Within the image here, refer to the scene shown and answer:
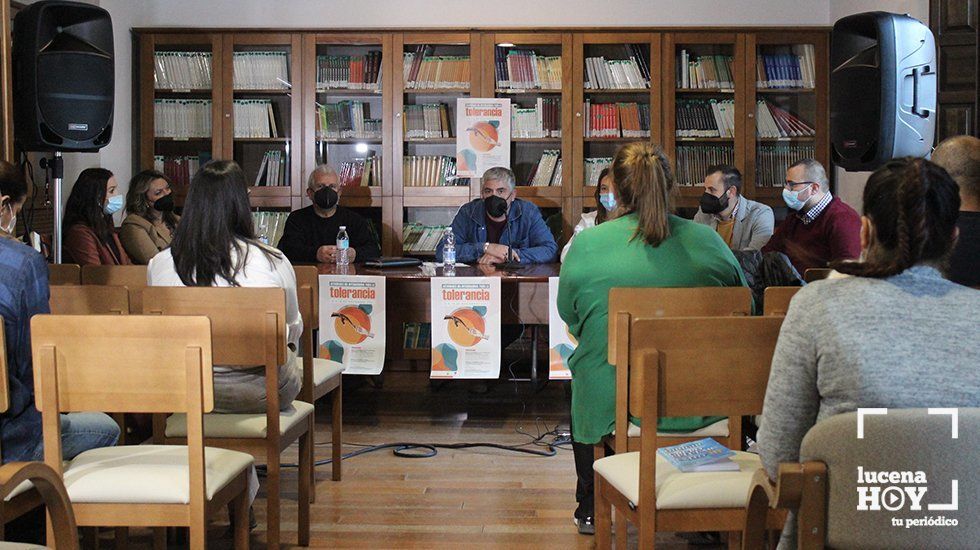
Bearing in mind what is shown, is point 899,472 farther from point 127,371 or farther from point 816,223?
point 816,223

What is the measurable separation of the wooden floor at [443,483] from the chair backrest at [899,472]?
5.80 ft

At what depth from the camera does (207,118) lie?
272 inches

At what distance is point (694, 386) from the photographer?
7.37ft

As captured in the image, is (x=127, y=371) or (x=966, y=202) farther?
(x=966, y=202)

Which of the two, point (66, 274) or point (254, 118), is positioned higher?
point (254, 118)

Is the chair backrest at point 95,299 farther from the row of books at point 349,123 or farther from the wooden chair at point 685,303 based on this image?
the row of books at point 349,123

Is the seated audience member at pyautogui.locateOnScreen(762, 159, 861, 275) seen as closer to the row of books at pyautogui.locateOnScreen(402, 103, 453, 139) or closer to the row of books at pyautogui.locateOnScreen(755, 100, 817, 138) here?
the row of books at pyautogui.locateOnScreen(755, 100, 817, 138)

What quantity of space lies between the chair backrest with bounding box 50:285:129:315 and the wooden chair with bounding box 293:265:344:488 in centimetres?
66

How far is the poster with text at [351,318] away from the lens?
4.91 m

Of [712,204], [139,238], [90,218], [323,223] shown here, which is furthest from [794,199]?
[90,218]

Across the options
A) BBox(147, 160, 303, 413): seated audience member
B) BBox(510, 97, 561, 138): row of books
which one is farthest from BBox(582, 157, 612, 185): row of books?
BBox(147, 160, 303, 413): seated audience member

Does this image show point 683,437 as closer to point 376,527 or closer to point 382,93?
point 376,527

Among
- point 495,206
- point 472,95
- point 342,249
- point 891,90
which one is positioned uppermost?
point 472,95

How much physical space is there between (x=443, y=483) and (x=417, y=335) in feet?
5.85
